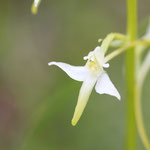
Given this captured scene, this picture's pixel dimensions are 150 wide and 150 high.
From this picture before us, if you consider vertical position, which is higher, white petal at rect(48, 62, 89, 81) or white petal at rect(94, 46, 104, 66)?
white petal at rect(94, 46, 104, 66)

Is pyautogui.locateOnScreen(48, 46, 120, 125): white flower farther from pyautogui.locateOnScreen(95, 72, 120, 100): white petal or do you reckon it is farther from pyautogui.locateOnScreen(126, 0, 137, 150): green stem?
pyautogui.locateOnScreen(126, 0, 137, 150): green stem

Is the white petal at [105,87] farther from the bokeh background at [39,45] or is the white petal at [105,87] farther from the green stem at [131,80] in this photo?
the bokeh background at [39,45]

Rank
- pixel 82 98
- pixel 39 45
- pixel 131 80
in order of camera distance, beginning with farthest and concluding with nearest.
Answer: pixel 39 45
pixel 131 80
pixel 82 98

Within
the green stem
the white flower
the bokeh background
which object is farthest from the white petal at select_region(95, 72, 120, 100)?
the bokeh background

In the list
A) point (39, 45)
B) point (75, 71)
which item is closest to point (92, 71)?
point (75, 71)

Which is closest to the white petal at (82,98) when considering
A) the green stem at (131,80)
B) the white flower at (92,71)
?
the white flower at (92,71)

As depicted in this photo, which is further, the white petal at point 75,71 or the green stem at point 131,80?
the green stem at point 131,80

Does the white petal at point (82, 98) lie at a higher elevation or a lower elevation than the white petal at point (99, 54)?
lower

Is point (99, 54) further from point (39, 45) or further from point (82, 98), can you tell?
point (39, 45)
